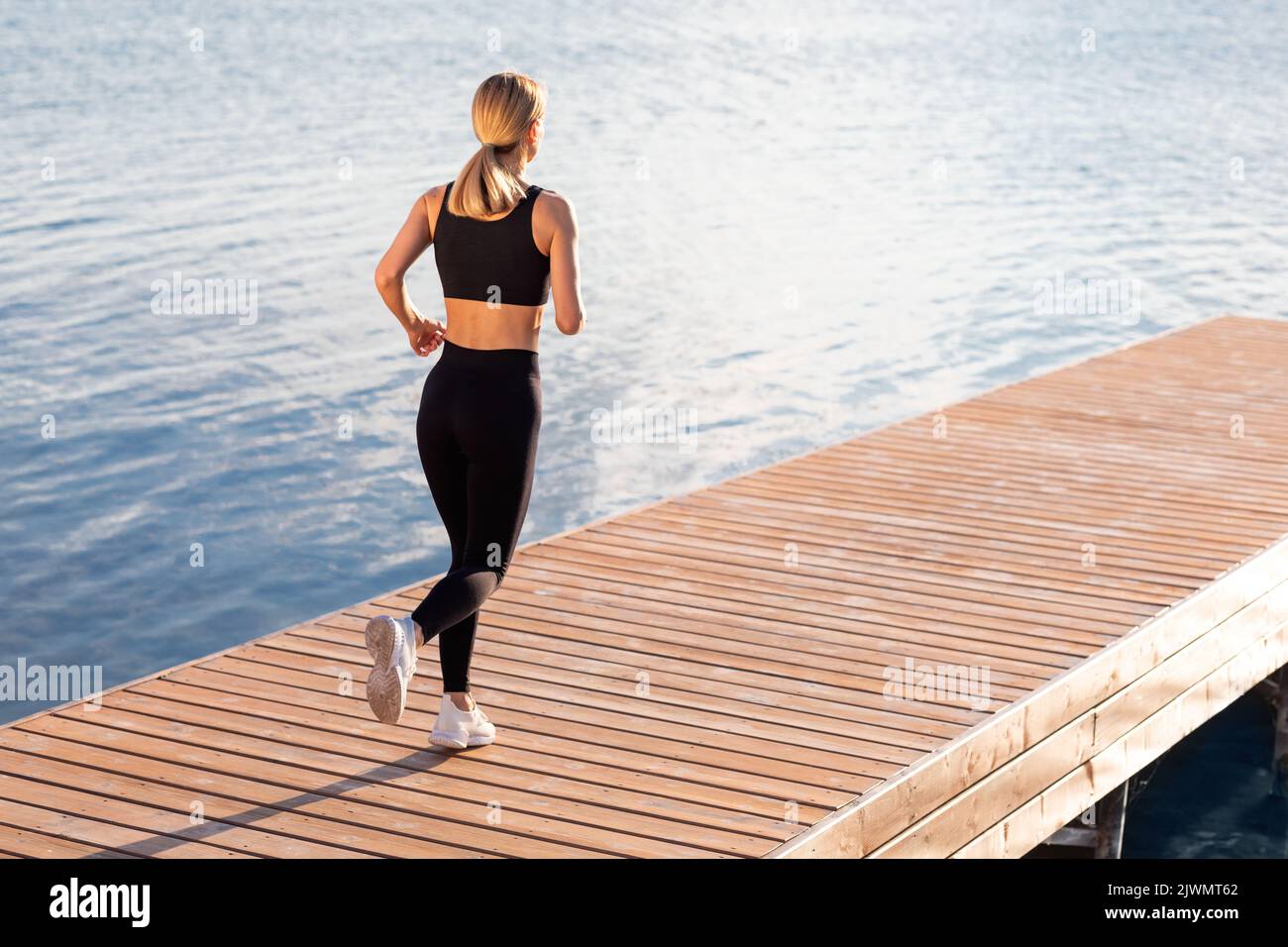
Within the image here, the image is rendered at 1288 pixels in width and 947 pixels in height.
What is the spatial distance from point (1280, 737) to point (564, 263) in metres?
5.06

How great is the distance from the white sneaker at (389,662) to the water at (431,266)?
4.52 meters

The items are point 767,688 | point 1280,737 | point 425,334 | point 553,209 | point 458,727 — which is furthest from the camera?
point 1280,737

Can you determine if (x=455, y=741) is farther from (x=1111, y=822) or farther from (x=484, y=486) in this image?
(x=1111, y=822)

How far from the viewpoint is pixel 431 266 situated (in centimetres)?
1800

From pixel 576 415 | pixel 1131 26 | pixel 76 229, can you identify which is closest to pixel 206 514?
pixel 576 415

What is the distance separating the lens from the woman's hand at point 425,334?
4.20 metres

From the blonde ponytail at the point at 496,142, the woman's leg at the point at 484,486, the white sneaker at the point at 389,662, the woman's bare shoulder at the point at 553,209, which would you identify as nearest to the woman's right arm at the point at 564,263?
the woman's bare shoulder at the point at 553,209

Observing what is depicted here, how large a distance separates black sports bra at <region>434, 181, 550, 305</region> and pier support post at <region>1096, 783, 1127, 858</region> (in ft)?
10.9

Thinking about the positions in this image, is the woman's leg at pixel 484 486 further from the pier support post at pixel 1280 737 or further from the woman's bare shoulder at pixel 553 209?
the pier support post at pixel 1280 737

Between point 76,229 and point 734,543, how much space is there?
13.0 meters

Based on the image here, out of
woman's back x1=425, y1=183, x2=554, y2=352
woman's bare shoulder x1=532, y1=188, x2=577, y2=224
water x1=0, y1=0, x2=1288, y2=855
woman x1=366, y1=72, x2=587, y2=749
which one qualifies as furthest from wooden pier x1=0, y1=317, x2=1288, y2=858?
water x1=0, y1=0, x2=1288, y2=855

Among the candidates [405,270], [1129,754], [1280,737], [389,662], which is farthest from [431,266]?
[389,662]

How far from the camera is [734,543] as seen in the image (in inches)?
254
